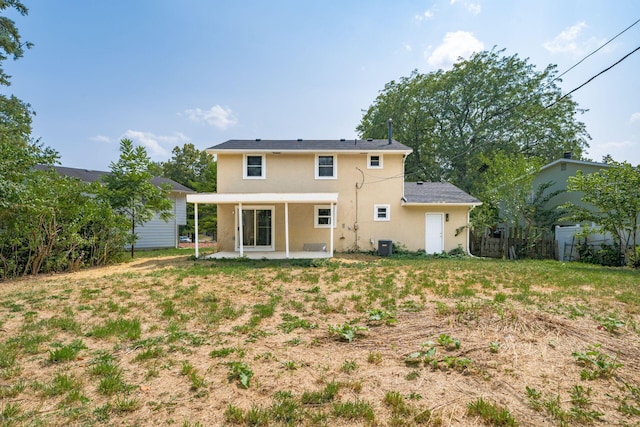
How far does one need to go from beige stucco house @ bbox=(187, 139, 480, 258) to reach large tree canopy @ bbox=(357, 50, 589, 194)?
1215 cm

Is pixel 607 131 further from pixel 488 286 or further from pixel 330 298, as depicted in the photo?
pixel 330 298

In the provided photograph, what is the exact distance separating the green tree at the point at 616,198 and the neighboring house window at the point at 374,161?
6.95 m

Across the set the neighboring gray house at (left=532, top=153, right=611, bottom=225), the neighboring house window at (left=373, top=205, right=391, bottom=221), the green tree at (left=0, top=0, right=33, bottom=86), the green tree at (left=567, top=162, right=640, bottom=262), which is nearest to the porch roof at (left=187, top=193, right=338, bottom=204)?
the neighboring house window at (left=373, top=205, right=391, bottom=221)

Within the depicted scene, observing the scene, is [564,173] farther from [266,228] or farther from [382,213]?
[266,228]

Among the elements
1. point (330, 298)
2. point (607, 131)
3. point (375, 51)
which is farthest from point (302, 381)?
point (607, 131)

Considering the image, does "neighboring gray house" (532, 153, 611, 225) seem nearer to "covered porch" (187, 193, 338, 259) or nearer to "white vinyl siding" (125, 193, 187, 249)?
"covered porch" (187, 193, 338, 259)

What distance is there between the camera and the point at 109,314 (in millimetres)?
5004

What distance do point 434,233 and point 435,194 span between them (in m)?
1.90

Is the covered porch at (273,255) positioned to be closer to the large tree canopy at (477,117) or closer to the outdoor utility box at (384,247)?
the outdoor utility box at (384,247)

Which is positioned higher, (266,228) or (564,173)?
(564,173)

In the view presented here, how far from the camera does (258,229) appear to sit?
1370 centimetres

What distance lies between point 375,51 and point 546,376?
37.4ft

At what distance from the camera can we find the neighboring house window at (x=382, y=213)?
14.0 metres

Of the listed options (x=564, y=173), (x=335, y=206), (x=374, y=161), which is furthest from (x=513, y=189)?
(x=335, y=206)
